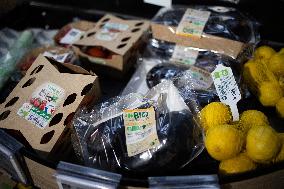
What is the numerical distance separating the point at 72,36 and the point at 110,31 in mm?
240

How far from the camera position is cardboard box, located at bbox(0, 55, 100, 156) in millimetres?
1004

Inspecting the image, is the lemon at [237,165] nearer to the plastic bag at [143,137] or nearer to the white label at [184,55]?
the plastic bag at [143,137]

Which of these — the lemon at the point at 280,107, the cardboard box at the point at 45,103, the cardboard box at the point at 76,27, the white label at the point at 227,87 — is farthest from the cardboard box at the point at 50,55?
the lemon at the point at 280,107

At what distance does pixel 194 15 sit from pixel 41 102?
760 mm

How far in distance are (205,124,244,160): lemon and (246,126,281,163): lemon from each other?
1.3 inches

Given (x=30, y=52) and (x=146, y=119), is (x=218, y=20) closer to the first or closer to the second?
(x=146, y=119)

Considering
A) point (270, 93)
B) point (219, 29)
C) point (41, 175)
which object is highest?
point (219, 29)

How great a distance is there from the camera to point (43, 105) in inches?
41.8

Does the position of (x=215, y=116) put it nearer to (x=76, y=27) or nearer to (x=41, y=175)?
(x=41, y=175)

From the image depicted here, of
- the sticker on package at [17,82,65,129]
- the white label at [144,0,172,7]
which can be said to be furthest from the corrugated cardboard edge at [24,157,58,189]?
the white label at [144,0,172,7]

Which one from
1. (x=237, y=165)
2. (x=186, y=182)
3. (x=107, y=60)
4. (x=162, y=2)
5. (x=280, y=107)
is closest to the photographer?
(x=186, y=182)

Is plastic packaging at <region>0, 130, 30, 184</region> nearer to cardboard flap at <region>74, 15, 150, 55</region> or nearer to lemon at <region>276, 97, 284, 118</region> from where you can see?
cardboard flap at <region>74, 15, 150, 55</region>

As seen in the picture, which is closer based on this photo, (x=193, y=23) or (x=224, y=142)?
(x=224, y=142)

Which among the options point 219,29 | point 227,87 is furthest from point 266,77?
point 219,29
